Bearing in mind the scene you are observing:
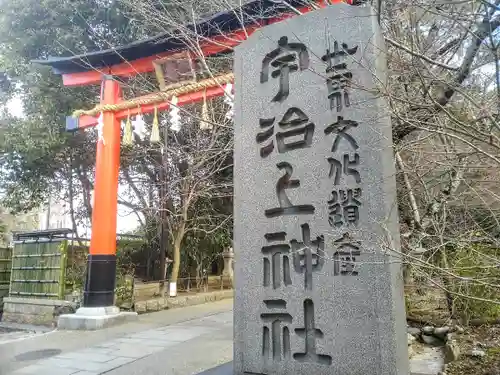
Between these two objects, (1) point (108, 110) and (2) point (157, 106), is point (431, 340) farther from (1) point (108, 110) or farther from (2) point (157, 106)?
(1) point (108, 110)

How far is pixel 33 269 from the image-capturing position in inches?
387

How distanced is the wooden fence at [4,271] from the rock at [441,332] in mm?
10762

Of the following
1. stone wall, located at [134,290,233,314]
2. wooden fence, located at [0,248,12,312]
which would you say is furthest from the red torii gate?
wooden fence, located at [0,248,12,312]

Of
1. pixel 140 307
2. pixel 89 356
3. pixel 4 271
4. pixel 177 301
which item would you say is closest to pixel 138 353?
pixel 89 356

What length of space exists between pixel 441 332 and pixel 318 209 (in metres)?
3.27

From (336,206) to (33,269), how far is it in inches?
351

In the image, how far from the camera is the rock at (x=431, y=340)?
18.1ft

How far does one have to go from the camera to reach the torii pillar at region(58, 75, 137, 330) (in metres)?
8.04

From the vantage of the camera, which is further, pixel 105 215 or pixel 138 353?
pixel 105 215

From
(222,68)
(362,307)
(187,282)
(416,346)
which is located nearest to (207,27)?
(222,68)

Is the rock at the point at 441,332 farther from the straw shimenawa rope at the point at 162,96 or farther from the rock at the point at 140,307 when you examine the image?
the rock at the point at 140,307

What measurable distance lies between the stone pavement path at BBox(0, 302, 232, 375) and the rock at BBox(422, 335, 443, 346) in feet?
8.87

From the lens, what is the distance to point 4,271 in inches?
446

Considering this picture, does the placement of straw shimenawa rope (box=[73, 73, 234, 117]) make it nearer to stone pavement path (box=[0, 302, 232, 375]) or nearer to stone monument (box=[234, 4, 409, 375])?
stone monument (box=[234, 4, 409, 375])
